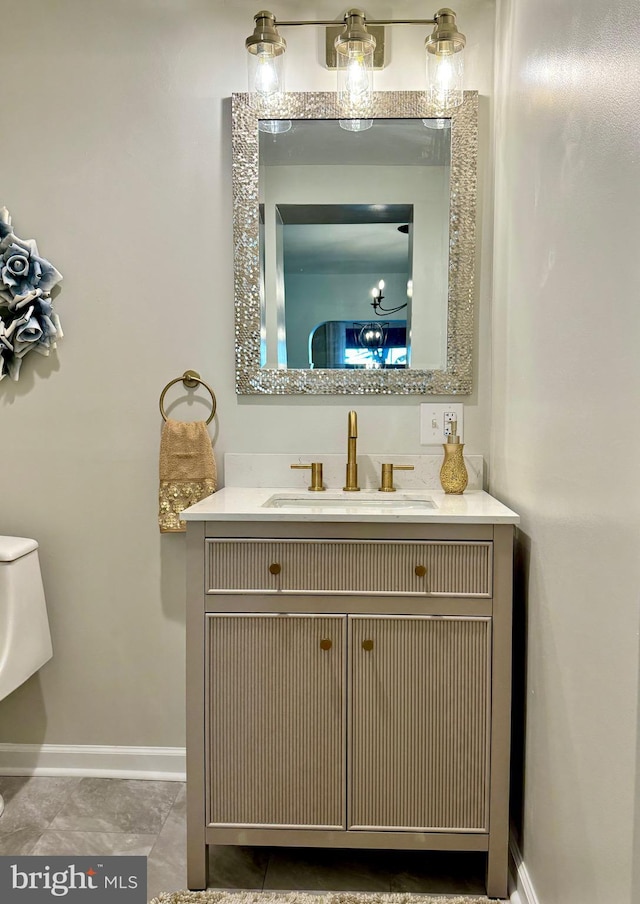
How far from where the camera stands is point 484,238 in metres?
1.94

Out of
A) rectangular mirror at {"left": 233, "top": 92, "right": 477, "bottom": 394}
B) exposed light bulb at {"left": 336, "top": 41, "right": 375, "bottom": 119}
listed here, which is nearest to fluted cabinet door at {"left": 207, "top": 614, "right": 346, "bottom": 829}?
rectangular mirror at {"left": 233, "top": 92, "right": 477, "bottom": 394}

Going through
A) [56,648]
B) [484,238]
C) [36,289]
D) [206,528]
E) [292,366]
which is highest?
[484,238]

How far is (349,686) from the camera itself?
4.97ft

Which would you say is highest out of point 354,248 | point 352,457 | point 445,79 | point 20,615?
point 445,79

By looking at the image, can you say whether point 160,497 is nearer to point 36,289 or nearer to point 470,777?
point 36,289

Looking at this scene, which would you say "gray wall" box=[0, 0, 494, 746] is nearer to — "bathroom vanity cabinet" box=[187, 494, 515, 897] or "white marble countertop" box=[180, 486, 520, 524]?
"white marble countertop" box=[180, 486, 520, 524]

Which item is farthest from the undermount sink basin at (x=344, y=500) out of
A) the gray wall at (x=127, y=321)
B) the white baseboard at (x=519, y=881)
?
the white baseboard at (x=519, y=881)

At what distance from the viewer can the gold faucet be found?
1.90 meters

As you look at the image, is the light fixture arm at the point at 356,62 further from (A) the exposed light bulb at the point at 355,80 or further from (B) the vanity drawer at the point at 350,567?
(B) the vanity drawer at the point at 350,567

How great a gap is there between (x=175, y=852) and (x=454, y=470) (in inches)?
48.3

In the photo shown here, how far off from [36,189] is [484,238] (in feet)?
4.43

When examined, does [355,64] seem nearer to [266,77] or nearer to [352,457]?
[266,77]

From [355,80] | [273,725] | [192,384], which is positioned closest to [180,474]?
[192,384]

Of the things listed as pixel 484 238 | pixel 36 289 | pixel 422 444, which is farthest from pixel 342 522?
pixel 36 289
